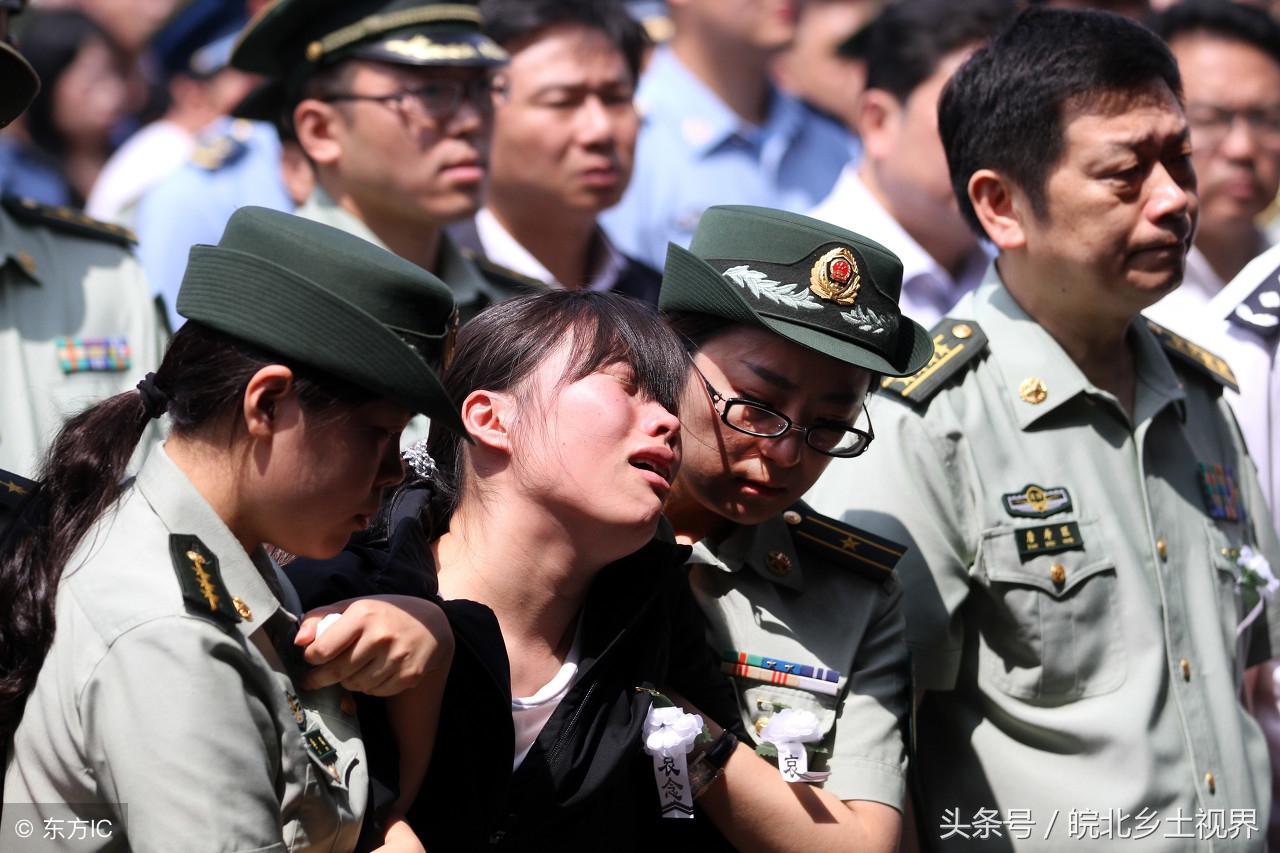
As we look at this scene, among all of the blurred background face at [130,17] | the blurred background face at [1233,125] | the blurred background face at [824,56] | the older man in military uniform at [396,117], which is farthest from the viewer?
the blurred background face at [130,17]

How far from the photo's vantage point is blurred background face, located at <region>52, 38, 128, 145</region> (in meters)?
8.05

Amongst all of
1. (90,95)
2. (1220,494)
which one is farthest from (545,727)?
(90,95)

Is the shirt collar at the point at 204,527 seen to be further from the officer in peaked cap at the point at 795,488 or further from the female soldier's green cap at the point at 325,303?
the officer in peaked cap at the point at 795,488

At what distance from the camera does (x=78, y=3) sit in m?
8.34

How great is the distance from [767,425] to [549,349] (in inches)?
18.7

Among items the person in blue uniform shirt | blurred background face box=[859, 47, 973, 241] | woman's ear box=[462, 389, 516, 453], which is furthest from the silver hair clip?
the person in blue uniform shirt

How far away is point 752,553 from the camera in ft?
11.0

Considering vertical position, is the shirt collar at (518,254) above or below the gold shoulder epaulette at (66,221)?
below

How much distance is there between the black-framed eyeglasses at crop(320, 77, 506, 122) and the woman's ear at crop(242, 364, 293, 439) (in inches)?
102

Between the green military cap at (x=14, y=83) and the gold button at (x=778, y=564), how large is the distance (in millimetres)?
1566

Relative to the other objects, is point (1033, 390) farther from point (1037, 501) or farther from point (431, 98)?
point (431, 98)

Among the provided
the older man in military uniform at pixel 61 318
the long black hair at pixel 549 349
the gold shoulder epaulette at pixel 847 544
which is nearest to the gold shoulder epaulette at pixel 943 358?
the gold shoulder epaulette at pixel 847 544

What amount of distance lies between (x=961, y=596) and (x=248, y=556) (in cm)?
164

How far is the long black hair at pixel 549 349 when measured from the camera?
2.91 m
